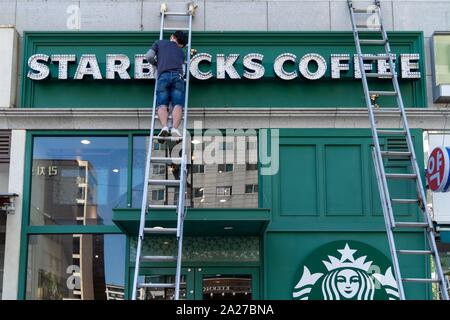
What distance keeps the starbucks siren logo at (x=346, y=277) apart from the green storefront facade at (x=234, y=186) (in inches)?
0.6

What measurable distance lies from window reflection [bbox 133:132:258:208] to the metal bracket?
1.89 metres

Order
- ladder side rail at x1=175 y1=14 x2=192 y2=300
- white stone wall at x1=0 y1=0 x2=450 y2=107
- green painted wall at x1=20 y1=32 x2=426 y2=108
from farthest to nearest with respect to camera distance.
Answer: white stone wall at x1=0 y1=0 x2=450 y2=107
green painted wall at x1=20 y1=32 x2=426 y2=108
ladder side rail at x1=175 y1=14 x2=192 y2=300

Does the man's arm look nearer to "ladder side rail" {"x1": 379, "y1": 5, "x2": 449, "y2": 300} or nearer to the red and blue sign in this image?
"ladder side rail" {"x1": 379, "y1": 5, "x2": 449, "y2": 300}

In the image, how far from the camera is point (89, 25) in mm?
12812

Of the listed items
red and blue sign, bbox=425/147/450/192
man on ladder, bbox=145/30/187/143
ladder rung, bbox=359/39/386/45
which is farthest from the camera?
ladder rung, bbox=359/39/386/45

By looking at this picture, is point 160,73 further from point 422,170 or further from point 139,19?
point 422,170

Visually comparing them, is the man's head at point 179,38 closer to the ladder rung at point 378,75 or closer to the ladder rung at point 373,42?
the ladder rung at point 373,42

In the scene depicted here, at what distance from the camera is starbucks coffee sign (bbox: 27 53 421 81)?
40.5ft

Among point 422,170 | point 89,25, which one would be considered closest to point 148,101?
point 89,25

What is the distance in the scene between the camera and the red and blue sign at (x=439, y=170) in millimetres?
10781

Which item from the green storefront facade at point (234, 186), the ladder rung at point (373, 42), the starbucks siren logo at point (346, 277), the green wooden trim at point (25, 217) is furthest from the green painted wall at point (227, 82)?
the starbucks siren logo at point (346, 277)

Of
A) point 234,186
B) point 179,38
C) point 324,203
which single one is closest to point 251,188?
point 234,186

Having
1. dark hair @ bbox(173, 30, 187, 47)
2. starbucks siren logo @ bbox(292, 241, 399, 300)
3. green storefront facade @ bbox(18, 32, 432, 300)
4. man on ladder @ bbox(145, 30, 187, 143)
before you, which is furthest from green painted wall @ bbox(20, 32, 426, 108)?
starbucks siren logo @ bbox(292, 241, 399, 300)
